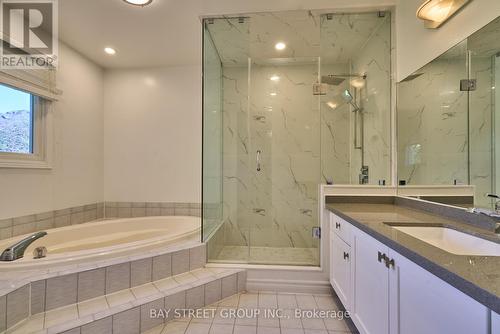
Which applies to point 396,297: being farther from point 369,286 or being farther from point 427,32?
point 427,32

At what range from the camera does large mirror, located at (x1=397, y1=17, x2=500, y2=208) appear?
1126mm

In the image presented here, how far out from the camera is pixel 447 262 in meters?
0.70

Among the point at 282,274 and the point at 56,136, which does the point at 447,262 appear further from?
the point at 56,136

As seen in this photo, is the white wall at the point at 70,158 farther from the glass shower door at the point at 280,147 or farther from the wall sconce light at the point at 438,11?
the wall sconce light at the point at 438,11

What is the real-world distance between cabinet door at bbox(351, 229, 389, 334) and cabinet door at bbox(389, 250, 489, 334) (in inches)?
2.5

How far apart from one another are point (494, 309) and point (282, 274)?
170 cm

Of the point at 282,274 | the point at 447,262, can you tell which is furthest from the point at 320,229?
the point at 447,262

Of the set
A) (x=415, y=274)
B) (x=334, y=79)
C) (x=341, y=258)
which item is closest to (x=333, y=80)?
(x=334, y=79)

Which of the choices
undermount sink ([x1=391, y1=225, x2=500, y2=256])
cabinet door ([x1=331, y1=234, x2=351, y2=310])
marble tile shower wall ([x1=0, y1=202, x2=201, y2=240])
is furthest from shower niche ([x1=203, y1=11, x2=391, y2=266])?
undermount sink ([x1=391, y1=225, x2=500, y2=256])

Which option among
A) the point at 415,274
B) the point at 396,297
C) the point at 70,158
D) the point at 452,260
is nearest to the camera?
the point at 452,260

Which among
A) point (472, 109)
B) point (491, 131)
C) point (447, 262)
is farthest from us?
point (472, 109)

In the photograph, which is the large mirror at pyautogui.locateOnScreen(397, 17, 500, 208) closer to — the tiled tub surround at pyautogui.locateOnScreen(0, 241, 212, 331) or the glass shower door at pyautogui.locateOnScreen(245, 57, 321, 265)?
the glass shower door at pyautogui.locateOnScreen(245, 57, 321, 265)

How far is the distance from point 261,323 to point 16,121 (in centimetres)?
273

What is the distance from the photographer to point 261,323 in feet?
5.32
